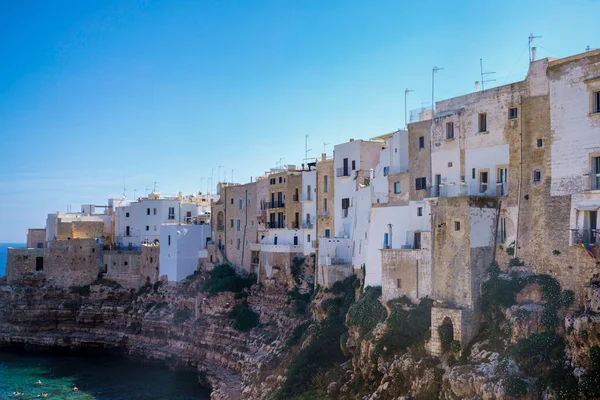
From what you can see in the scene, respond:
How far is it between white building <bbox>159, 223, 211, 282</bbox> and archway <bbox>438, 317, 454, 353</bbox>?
33.8 m

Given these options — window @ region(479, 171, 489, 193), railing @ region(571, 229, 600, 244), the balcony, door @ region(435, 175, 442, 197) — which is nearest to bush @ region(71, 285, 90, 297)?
the balcony

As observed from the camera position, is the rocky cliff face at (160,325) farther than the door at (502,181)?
Yes

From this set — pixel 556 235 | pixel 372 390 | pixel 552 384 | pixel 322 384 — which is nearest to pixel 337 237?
pixel 322 384

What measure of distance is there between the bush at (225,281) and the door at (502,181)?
2629cm

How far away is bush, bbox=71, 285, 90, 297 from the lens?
205 feet

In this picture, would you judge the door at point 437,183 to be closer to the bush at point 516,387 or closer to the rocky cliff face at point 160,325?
the bush at point 516,387

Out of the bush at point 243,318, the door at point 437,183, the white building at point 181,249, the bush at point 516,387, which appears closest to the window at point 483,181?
the door at point 437,183

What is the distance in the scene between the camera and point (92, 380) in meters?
48.0

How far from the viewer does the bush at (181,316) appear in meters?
53.9

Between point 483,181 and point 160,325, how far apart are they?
33.9m

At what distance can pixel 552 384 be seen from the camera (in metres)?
22.6

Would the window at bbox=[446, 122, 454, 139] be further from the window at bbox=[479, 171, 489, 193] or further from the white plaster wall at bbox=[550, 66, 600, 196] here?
the white plaster wall at bbox=[550, 66, 600, 196]

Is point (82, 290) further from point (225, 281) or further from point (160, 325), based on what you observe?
point (225, 281)

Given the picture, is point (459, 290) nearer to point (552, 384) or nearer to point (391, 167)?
point (552, 384)
